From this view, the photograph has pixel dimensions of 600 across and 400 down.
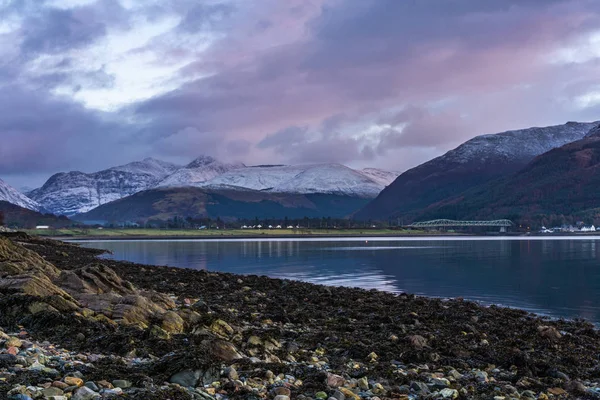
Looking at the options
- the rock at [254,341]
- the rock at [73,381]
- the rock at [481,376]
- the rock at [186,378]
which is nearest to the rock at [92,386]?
the rock at [73,381]

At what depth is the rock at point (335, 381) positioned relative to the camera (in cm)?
1444

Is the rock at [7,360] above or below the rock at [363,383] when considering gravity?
above

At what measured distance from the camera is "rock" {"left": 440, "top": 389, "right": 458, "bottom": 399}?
14555mm

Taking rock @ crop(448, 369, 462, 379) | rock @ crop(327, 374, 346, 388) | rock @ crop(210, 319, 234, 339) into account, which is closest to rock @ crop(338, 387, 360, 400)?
rock @ crop(327, 374, 346, 388)

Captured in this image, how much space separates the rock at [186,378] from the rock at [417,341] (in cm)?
951

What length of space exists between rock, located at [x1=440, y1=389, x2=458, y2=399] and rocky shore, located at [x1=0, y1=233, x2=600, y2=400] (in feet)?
0.16

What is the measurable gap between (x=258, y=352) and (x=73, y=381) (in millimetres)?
6841

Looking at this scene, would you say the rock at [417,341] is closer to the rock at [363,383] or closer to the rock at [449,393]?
the rock at [449,393]

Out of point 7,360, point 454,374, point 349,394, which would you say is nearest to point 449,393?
point 454,374

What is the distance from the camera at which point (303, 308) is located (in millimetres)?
32125

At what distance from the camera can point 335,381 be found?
14.6m

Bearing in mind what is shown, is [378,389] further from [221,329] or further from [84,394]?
[221,329]

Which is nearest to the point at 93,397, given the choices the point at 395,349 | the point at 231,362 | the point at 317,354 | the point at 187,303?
the point at 231,362

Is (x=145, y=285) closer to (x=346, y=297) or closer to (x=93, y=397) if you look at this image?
(x=346, y=297)
